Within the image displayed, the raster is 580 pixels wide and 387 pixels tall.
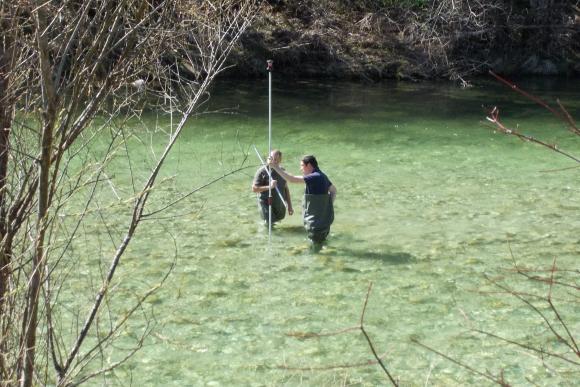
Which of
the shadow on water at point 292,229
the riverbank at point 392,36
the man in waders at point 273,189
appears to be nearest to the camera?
the man in waders at point 273,189

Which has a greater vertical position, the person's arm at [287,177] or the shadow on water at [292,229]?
the person's arm at [287,177]

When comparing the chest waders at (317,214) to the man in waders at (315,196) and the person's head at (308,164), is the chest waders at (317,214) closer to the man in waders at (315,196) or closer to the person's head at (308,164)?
the man in waders at (315,196)

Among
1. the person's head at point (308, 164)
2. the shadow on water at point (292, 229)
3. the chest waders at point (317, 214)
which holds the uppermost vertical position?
the person's head at point (308, 164)

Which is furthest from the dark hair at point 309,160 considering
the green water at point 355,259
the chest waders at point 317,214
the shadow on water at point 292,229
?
the shadow on water at point 292,229

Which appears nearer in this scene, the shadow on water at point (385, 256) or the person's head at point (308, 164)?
the person's head at point (308, 164)

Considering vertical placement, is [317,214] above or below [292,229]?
above

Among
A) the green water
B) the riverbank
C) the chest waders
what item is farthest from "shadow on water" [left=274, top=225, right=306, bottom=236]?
the riverbank

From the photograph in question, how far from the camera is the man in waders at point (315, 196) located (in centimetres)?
1191

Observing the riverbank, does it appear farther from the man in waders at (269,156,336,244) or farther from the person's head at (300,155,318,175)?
the person's head at (300,155,318,175)

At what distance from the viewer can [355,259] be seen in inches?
480

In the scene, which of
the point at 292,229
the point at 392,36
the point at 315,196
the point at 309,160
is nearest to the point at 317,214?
the point at 315,196

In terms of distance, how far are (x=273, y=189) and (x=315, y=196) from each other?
91cm

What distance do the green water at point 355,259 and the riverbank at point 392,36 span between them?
7.03m

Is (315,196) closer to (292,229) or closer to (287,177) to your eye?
(287,177)
